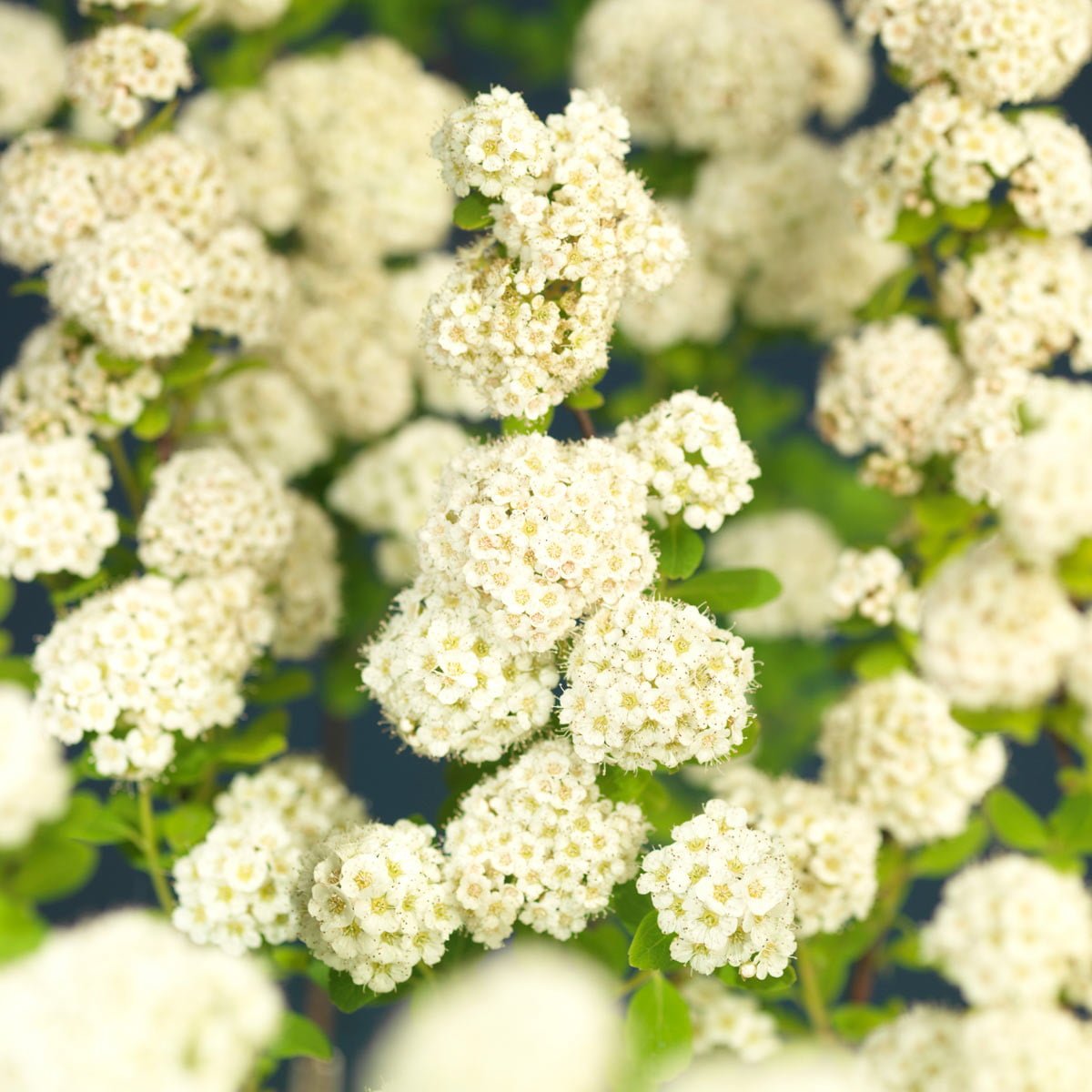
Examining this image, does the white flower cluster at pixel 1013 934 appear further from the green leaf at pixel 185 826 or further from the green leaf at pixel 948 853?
the green leaf at pixel 185 826

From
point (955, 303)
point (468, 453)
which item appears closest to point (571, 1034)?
point (468, 453)

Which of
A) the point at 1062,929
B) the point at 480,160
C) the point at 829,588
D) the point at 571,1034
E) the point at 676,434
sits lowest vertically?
the point at 1062,929

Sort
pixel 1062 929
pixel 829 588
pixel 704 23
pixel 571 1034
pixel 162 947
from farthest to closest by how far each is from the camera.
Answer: pixel 704 23
pixel 829 588
pixel 1062 929
pixel 162 947
pixel 571 1034

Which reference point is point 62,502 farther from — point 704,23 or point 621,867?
point 704,23

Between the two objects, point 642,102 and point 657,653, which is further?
point 642,102

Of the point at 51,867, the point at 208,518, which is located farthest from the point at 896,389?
the point at 51,867

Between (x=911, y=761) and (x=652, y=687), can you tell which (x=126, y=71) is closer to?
(x=652, y=687)
